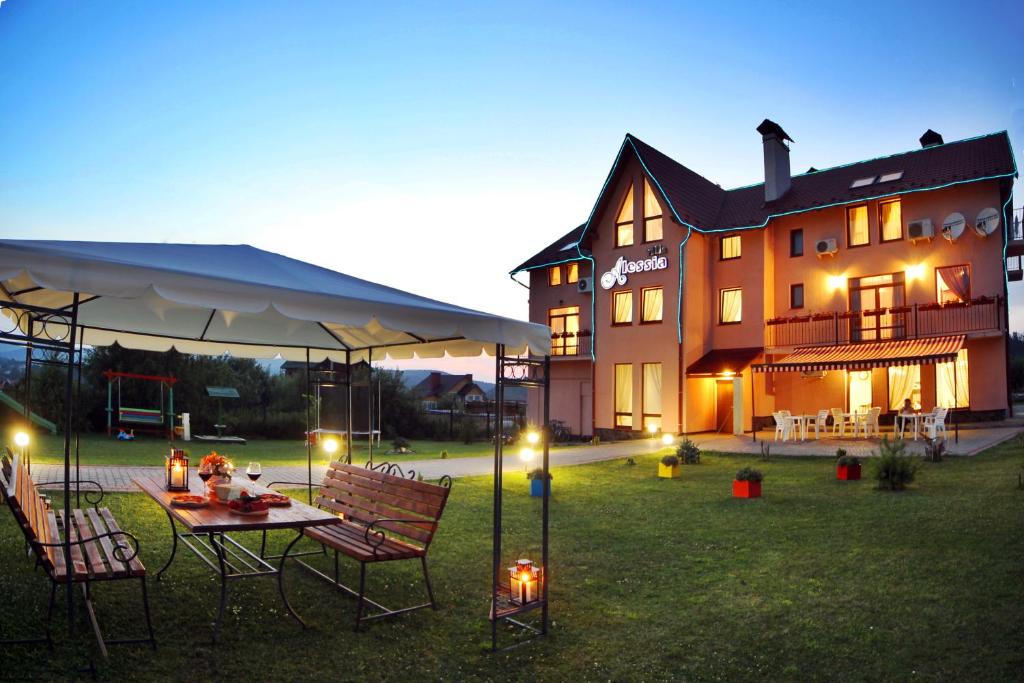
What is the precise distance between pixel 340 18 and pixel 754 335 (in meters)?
16.3

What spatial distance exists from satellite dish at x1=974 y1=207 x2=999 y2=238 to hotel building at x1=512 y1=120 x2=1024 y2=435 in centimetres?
4

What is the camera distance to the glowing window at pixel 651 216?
24.4 meters

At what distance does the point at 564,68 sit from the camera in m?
18.0

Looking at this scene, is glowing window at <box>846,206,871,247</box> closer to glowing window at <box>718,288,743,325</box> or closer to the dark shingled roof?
the dark shingled roof

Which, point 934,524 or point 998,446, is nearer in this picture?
point 934,524

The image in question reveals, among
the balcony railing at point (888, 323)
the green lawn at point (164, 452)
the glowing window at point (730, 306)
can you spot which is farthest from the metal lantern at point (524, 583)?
the glowing window at point (730, 306)

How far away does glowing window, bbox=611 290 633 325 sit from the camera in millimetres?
25125

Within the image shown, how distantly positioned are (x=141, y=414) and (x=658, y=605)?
20429 millimetres

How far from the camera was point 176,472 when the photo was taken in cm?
598

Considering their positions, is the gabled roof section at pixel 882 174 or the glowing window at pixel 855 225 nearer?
the gabled roof section at pixel 882 174

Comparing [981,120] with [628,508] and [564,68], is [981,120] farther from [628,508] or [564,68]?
[628,508]

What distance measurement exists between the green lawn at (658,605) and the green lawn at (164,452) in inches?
295

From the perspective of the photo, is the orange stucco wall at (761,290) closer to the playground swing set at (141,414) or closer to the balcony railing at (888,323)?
the balcony railing at (888,323)

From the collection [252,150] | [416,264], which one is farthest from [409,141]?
[416,264]
